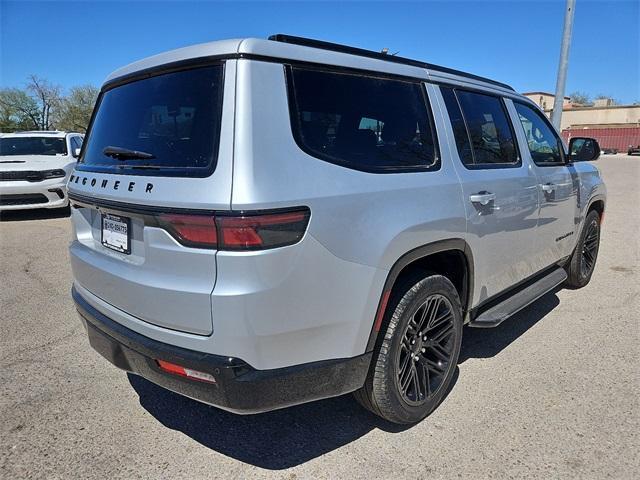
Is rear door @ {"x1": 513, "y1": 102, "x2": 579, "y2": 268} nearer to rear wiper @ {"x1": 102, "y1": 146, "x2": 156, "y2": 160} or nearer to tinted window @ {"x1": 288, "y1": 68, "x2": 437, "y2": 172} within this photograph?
tinted window @ {"x1": 288, "y1": 68, "x2": 437, "y2": 172}

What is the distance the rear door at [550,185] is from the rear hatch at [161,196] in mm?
2712

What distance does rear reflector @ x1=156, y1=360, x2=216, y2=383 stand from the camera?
1.93m

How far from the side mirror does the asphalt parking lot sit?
1.71m

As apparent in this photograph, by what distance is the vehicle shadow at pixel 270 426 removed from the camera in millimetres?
Result: 2451

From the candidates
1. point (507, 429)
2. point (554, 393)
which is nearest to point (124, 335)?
point (507, 429)

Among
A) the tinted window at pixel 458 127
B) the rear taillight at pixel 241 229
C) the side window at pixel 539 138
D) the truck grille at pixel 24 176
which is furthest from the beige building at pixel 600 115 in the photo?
the rear taillight at pixel 241 229

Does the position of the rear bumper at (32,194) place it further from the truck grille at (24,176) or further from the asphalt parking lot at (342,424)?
the asphalt parking lot at (342,424)

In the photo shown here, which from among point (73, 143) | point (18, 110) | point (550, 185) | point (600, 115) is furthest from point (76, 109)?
point (600, 115)

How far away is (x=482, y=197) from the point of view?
2910mm

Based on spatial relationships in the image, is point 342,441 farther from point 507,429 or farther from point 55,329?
point 55,329

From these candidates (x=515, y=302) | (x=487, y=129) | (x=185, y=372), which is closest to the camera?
(x=185, y=372)

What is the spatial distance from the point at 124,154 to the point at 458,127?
6.51ft

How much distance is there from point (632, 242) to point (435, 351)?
6.49 m

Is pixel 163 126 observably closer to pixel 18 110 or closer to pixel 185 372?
pixel 185 372
